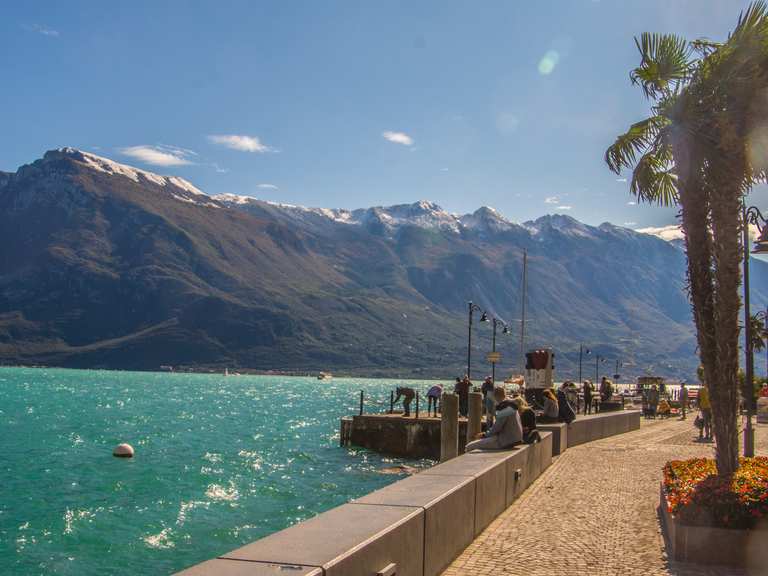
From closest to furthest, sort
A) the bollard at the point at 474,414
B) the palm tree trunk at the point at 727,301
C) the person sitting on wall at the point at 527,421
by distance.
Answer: the palm tree trunk at the point at 727,301, the person sitting on wall at the point at 527,421, the bollard at the point at 474,414

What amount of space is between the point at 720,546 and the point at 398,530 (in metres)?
4.46

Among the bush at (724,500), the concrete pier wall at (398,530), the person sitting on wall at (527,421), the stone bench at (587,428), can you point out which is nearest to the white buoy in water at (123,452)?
the stone bench at (587,428)

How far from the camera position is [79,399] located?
340 ft

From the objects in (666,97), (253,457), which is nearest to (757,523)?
(666,97)

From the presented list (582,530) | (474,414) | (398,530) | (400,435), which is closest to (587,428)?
(474,414)

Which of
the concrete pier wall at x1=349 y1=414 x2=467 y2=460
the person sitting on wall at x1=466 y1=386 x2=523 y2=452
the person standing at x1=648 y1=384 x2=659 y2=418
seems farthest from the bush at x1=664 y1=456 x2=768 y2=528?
the person standing at x1=648 y1=384 x2=659 y2=418

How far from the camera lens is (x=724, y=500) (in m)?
9.23

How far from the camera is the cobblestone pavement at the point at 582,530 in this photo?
29.7 feet

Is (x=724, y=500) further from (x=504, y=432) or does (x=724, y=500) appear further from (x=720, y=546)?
(x=504, y=432)

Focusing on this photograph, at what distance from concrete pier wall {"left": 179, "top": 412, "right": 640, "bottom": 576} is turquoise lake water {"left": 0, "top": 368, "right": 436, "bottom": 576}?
36.0 feet

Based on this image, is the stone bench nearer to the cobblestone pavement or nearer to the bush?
the cobblestone pavement

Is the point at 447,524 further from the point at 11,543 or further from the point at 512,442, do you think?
the point at 11,543

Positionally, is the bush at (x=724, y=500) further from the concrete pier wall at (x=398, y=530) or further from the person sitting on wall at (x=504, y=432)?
the person sitting on wall at (x=504, y=432)

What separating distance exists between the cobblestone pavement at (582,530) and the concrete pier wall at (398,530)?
374 mm
